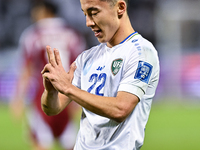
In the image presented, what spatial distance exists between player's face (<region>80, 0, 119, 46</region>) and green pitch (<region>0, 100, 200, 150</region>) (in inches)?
172

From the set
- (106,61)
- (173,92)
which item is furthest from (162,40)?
(106,61)

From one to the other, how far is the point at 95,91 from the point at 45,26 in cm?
267

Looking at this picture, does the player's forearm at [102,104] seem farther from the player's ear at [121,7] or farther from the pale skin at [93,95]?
the player's ear at [121,7]

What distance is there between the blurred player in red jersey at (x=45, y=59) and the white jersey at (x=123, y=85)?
2.36 meters

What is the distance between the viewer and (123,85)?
Result: 2389mm

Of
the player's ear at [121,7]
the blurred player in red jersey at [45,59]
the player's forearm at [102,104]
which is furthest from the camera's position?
the blurred player in red jersey at [45,59]

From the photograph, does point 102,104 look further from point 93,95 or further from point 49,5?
point 49,5

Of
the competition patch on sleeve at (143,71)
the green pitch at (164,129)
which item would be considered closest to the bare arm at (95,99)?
the competition patch on sleeve at (143,71)

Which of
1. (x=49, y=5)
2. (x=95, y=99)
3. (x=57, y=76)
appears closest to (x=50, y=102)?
(x=57, y=76)

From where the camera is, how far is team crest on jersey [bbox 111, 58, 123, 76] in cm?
249

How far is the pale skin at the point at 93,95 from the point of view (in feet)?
7.51

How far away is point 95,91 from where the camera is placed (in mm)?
2605

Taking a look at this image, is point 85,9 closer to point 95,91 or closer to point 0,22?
point 95,91

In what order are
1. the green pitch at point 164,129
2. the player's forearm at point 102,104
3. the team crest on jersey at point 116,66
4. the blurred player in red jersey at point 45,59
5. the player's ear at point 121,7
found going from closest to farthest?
the player's forearm at point 102,104 → the team crest on jersey at point 116,66 → the player's ear at point 121,7 → the blurred player in red jersey at point 45,59 → the green pitch at point 164,129
